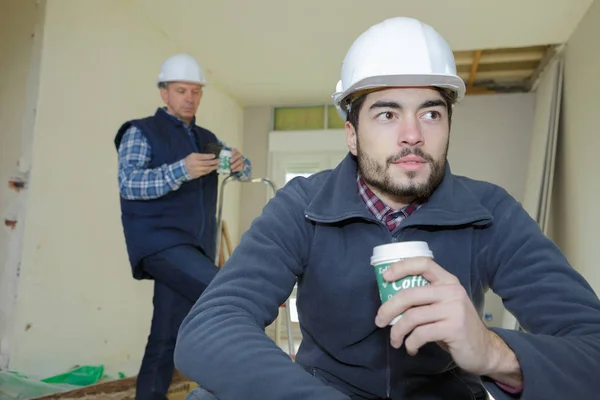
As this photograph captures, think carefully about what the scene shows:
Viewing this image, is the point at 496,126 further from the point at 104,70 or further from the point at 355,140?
the point at 355,140

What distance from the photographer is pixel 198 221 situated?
7.46 ft

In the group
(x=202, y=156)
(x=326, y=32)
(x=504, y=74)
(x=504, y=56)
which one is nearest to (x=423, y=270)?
(x=202, y=156)

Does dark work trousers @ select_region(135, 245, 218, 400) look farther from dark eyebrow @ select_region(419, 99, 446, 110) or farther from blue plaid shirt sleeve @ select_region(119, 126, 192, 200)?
dark eyebrow @ select_region(419, 99, 446, 110)

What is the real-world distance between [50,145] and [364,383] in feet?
8.29

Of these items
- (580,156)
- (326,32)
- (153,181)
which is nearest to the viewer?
(153,181)

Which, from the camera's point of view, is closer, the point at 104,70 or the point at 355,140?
the point at 355,140

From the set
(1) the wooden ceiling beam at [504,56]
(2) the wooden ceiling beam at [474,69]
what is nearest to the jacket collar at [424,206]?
(2) the wooden ceiling beam at [474,69]

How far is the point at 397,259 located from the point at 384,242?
36 cm

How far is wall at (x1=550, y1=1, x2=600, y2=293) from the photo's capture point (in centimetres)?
316

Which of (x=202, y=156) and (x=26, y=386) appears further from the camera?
(x=26, y=386)

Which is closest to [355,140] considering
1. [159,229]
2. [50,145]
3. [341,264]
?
[341,264]

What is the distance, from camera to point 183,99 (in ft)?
8.11

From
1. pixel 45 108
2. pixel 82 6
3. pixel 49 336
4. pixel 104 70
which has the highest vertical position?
pixel 82 6

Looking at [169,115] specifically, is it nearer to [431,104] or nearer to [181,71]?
[181,71]
